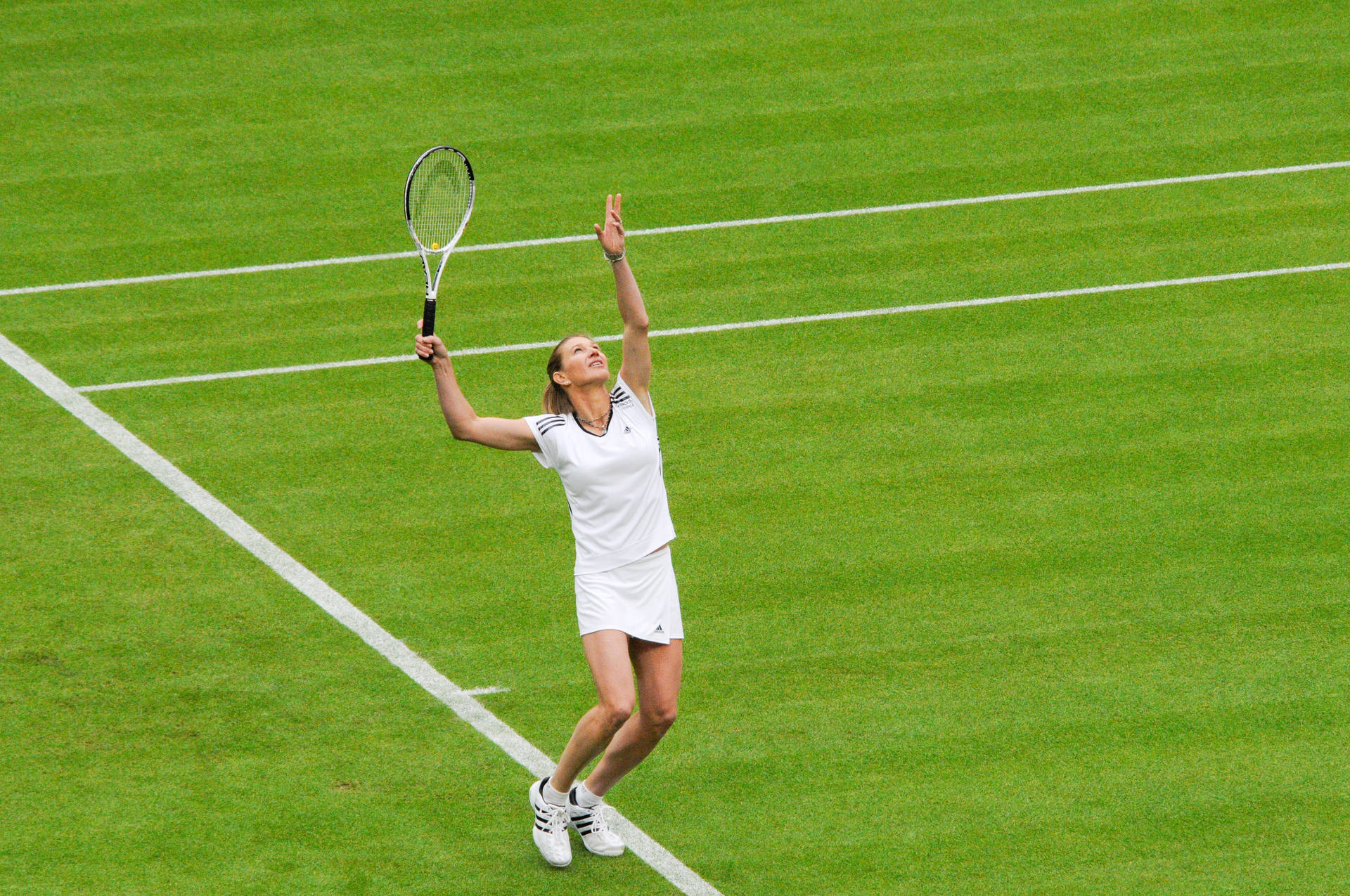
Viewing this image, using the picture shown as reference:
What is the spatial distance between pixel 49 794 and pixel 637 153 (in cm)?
1201

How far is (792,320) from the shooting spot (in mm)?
15742

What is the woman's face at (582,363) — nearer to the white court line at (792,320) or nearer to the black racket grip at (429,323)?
the black racket grip at (429,323)

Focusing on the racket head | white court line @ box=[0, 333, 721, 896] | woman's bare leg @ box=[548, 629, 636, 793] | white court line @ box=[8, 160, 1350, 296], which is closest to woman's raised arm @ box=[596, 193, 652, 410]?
woman's bare leg @ box=[548, 629, 636, 793]

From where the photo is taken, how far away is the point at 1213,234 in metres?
17.3

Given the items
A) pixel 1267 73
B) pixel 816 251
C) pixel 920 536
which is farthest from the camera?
pixel 1267 73

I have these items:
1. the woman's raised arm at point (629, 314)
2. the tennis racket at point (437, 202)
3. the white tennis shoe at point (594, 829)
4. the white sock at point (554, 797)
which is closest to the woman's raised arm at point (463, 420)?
the woman's raised arm at point (629, 314)

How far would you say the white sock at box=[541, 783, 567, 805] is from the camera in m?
8.72

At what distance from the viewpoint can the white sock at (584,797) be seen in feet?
28.8

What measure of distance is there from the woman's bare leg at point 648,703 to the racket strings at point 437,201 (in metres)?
2.62

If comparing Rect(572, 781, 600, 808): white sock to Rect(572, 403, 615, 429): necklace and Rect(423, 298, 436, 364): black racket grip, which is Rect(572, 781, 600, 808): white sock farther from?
Rect(423, 298, 436, 364): black racket grip

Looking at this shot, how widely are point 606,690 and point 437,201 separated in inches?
127

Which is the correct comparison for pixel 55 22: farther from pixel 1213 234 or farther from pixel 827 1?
pixel 1213 234

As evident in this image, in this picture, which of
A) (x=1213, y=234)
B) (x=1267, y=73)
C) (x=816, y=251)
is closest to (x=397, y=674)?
(x=816, y=251)

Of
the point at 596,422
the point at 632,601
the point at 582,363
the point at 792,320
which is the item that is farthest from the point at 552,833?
the point at 792,320
